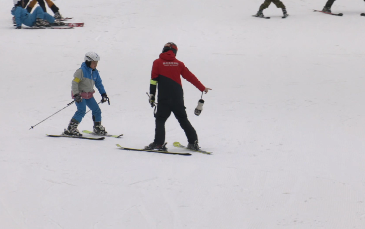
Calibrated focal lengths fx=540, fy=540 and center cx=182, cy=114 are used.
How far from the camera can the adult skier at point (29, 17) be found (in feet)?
55.1

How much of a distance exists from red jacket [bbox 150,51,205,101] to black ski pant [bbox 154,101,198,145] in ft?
0.35

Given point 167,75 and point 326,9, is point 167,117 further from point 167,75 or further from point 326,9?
point 326,9

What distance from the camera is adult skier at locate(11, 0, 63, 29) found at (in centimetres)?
1680

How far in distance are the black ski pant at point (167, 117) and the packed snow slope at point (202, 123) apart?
0.96 feet

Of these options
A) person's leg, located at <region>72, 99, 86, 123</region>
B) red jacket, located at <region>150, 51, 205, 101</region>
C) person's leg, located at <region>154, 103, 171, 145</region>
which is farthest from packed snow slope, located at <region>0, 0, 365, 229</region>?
red jacket, located at <region>150, 51, 205, 101</region>

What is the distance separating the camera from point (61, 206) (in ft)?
16.9

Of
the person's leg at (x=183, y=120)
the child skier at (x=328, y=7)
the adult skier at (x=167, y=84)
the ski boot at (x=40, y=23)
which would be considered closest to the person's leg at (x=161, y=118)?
the adult skier at (x=167, y=84)

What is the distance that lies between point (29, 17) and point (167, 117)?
11.2 meters

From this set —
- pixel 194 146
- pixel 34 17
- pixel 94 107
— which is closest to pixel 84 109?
pixel 94 107

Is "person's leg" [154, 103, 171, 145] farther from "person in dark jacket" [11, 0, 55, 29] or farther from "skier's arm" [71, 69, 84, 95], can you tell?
"person in dark jacket" [11, 0, 55, 29]

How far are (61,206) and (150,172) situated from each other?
1412 mm

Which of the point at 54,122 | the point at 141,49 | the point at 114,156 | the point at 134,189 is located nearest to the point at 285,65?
the point at 141,49

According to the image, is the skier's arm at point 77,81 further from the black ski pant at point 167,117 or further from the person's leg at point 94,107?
the black ski pant at point 167,117

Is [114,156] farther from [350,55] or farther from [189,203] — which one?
[350,55]
